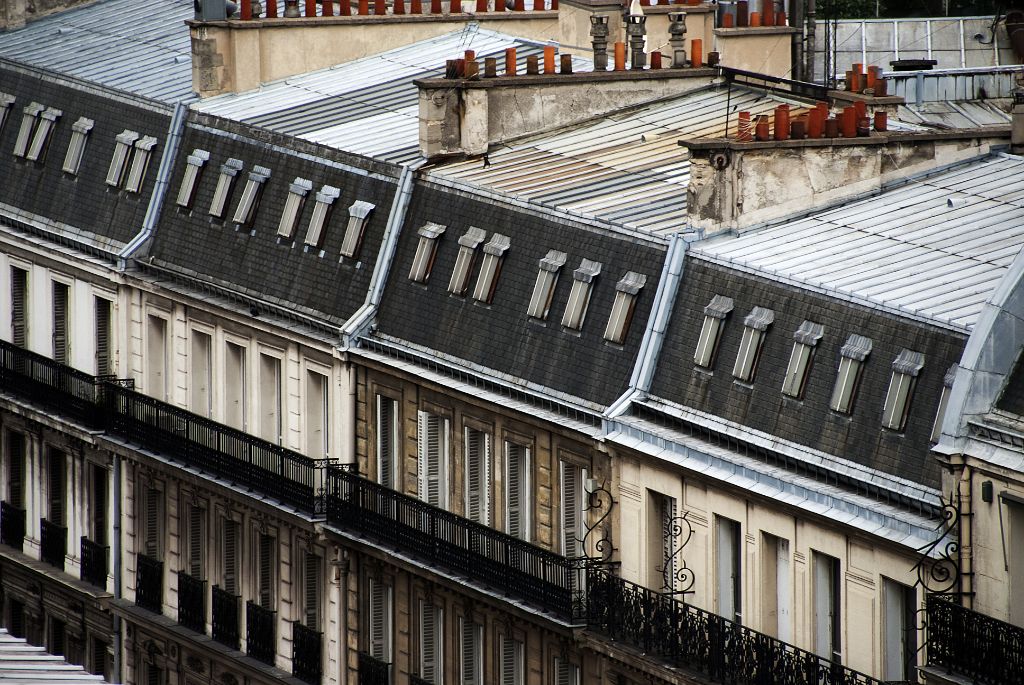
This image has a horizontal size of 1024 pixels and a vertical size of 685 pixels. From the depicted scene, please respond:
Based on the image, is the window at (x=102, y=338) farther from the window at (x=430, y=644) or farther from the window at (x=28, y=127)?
the window at (x=430, y=644)

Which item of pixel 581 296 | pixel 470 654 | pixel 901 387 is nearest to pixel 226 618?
pixel 470 654

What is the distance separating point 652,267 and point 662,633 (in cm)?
706

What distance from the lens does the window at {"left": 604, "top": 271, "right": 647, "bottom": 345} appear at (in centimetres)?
6775

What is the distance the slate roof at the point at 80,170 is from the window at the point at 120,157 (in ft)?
0.72

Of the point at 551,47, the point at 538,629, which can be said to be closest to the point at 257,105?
A: the point at 551,47

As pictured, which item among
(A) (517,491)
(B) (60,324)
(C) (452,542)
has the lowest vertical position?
(C) (452,542)

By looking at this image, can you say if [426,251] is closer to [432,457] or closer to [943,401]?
[432,457]

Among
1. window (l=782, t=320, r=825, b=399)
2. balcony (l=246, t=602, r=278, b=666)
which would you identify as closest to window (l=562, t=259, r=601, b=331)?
window (l=782, t=320, r=825, b=399)

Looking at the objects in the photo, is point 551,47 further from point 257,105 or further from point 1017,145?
point 1017,145

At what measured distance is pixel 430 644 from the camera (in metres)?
75.3

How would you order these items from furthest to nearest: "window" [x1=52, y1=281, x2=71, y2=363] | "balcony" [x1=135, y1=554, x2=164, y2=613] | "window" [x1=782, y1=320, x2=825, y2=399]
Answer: "window" [x1=52, y1=281, x2=71, y2=363]
"balcony" [x1=135, y1=554, x2=164, y2=613]
"window" [x1=782, y1=320, x2=825, y2=399]

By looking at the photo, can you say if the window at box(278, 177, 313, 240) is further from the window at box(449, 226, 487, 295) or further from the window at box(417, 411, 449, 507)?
the window at box(449, 226, 487, 295)

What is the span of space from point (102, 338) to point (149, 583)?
6.38 m

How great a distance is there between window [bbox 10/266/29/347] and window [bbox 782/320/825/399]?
33.8 meters
